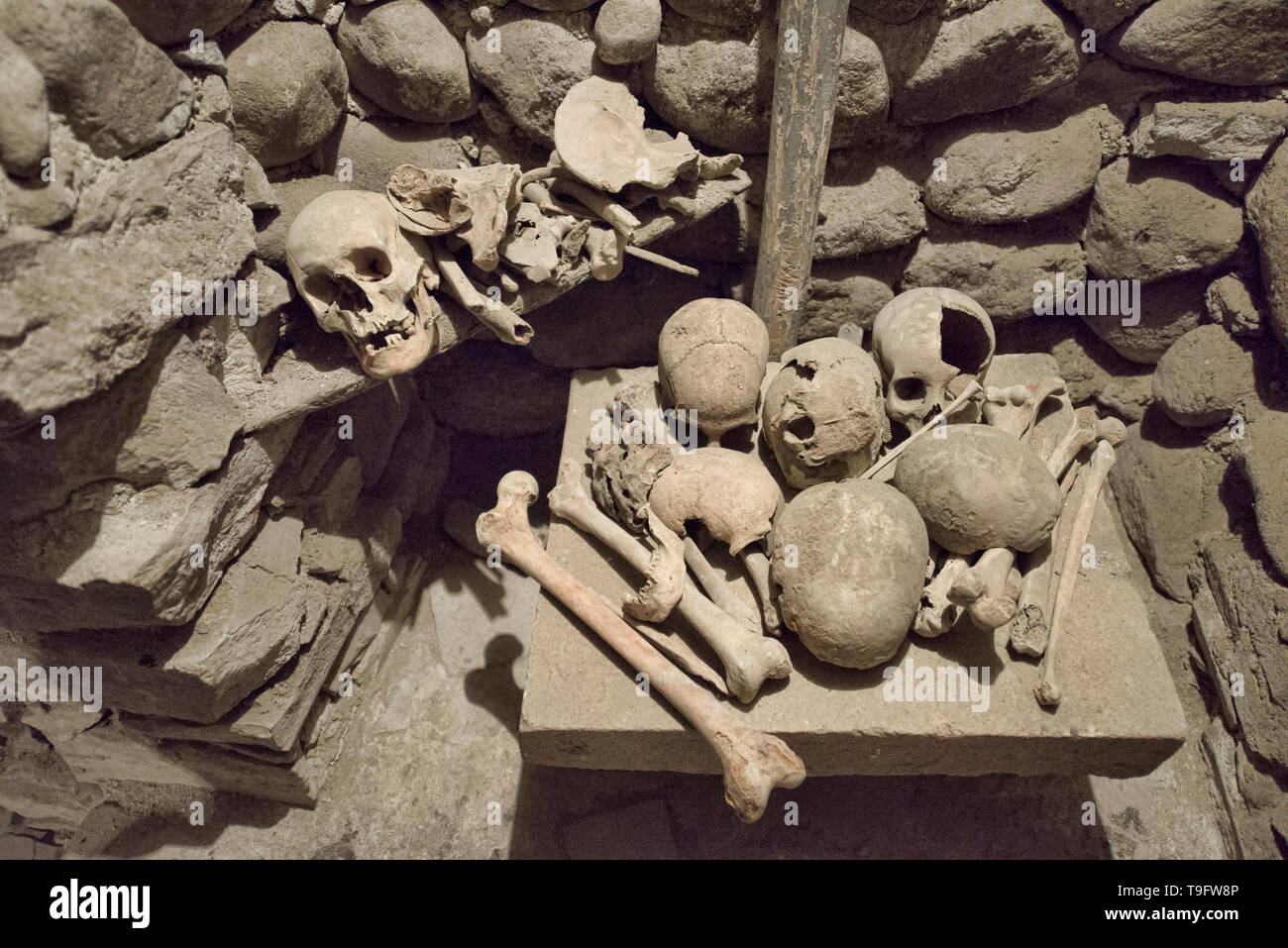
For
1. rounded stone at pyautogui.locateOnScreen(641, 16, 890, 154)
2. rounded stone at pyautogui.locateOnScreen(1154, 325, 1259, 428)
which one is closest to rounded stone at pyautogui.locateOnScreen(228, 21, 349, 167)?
rounded stone at pyautogui.locateOnScreen(641, 16, 890, 154)

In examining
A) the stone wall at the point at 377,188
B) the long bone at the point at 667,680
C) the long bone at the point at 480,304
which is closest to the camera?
the stone wall at the point at 377,188

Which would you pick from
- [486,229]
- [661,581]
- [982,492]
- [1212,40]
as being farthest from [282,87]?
[1212,40]

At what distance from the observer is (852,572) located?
2.15 m

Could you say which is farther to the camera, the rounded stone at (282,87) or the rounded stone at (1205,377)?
the rounded stone at (1205,377)

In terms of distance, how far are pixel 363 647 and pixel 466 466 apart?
3.63 feet

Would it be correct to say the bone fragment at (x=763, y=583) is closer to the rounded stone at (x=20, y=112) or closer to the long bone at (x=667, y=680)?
the long bone at (x=667, y=680)

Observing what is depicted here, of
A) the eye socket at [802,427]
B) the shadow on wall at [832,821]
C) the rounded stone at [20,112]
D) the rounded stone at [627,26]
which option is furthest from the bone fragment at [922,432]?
the rounded stone at [20,112]

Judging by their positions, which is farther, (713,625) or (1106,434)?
(1106,434)

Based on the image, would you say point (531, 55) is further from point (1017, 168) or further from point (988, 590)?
point (988, 590)

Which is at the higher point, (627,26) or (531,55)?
(627,26)

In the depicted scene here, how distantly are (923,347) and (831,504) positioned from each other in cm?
81

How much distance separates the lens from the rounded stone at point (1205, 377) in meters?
3.15

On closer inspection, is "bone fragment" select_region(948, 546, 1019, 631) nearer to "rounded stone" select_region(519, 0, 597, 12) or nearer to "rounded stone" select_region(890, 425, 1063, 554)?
"rounded stone" select_region(890, 425, 1063, 554)

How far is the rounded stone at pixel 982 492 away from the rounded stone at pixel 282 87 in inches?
90.9
